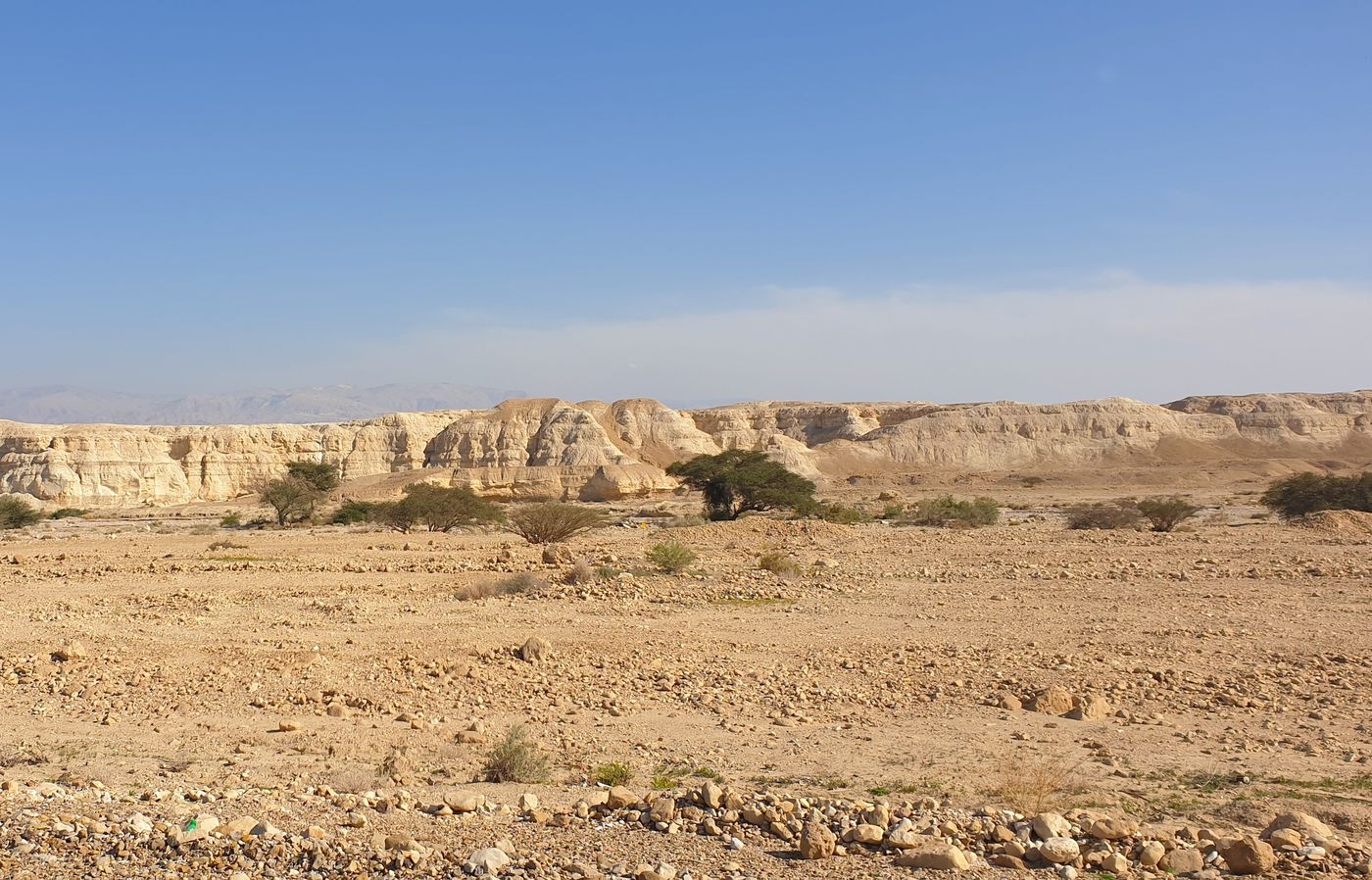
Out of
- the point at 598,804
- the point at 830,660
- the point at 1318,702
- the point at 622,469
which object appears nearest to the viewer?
the point at 598,804

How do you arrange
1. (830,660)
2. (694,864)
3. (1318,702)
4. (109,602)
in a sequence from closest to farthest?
(694,864) → (1318,702) → (830,660) → (109,602)

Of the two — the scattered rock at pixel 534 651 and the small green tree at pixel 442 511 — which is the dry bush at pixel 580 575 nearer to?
the scattered rock at pixel 534 651

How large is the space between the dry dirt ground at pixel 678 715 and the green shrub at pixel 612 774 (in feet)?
0.40

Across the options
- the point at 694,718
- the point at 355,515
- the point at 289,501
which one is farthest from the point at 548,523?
the point at 694,718

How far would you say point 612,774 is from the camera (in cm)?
680

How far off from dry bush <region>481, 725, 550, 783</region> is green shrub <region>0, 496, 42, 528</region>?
3574 cm

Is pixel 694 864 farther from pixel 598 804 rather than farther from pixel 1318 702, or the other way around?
pixel 1318 702

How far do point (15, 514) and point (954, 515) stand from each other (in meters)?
31.4

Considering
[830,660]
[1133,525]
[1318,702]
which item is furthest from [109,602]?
[1133,525]

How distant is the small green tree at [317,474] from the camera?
47.5 m

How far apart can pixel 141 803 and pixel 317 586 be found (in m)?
11.3

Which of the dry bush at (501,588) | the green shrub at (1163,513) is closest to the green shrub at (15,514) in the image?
the dry bush at (501,588)

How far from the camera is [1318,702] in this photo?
8875mm

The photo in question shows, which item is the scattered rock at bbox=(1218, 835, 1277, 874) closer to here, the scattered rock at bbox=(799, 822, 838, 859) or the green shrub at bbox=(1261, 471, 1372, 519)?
the scattered rock at bbox=(799, 822, 838, 859)
